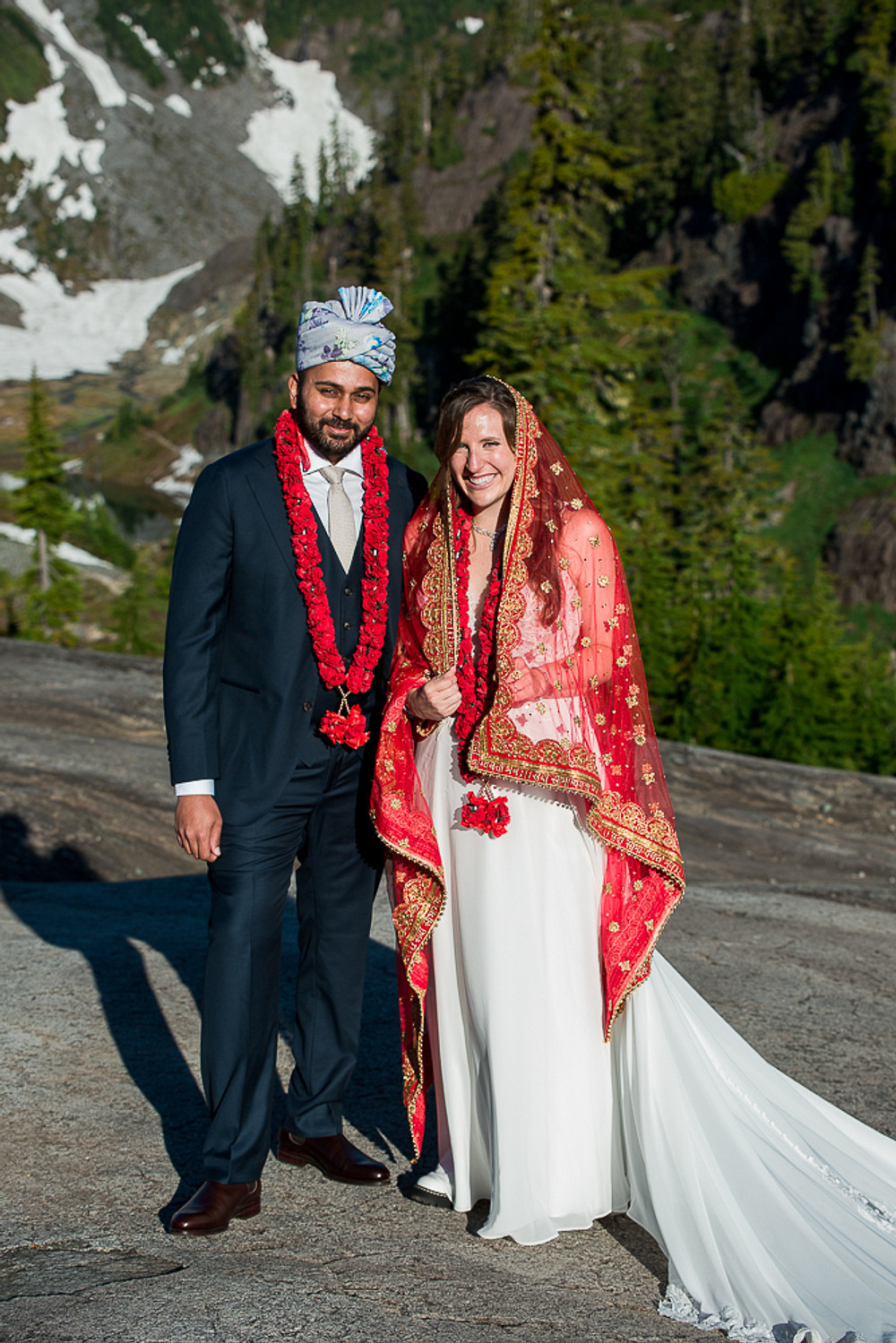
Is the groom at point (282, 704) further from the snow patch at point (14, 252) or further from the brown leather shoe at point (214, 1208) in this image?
the snow patch at point (14, 252)

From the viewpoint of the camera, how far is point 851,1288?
2.96 m

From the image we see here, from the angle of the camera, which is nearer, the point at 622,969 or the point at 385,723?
the point at 622,969

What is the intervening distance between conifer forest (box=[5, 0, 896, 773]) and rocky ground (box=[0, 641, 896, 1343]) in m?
6.03

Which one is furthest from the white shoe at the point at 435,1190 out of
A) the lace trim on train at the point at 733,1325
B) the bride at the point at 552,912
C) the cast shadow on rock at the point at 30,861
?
the cast shadow on rock at the point at 30,861

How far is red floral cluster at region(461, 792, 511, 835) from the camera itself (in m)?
3.39

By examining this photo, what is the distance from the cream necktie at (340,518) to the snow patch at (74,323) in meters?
129

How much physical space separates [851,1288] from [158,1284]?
5.60ft

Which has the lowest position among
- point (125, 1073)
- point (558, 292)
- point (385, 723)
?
point (125, 1073)

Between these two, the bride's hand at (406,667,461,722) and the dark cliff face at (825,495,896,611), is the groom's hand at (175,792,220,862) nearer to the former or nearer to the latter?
the bride's hand at (406,667,461,722)

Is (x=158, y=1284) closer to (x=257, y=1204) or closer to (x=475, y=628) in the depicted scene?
(x=257, y=1204)

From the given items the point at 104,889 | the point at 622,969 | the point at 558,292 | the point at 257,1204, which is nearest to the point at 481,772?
Result: the point at 622,969

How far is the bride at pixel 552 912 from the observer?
3285 millimetres

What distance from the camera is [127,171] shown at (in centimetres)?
16162

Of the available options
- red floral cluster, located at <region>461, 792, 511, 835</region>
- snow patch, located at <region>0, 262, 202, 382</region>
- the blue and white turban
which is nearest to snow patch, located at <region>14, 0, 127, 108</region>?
snow patch, located at <region>0, 262, 202, 382</region>
